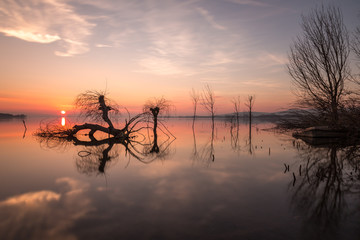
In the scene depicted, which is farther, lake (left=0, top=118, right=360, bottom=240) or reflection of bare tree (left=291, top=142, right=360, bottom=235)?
reflection of bare tree (left=291, top=142, right=360, bottom=235)

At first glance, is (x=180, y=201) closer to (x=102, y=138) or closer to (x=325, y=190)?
(x=325, y=190)

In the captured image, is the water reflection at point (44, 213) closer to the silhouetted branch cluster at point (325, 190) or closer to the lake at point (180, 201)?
the lake at point (180, 201)

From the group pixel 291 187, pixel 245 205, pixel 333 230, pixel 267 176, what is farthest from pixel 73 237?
pixel 267 176

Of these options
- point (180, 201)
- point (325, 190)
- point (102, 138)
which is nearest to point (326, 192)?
point (325, 190)

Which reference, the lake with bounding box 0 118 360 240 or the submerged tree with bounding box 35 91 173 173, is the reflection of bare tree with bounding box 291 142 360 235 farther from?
the submerged tree with bounding box 35 91 173 173

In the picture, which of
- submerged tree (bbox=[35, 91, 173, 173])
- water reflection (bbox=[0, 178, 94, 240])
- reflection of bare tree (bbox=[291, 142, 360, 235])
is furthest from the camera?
submerged tree (bbox=[35, 91, 173, 173])

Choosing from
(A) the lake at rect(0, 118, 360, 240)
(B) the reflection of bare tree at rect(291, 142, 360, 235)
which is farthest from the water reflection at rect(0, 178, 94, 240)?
(B) the reflection of bare tree at rect(291, 142, 360, 235)

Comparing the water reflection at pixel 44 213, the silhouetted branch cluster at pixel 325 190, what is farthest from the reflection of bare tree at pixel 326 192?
the water reflection at pixel 44 213

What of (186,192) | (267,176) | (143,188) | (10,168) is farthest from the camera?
(10,168)

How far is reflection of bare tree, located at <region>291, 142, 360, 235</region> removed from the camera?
168 inches

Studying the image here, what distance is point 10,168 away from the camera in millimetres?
9258

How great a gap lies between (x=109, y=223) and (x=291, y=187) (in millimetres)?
5150

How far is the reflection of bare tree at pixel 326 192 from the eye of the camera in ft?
14.0

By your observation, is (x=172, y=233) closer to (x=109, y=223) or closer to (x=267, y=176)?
(x=109, y=223)
